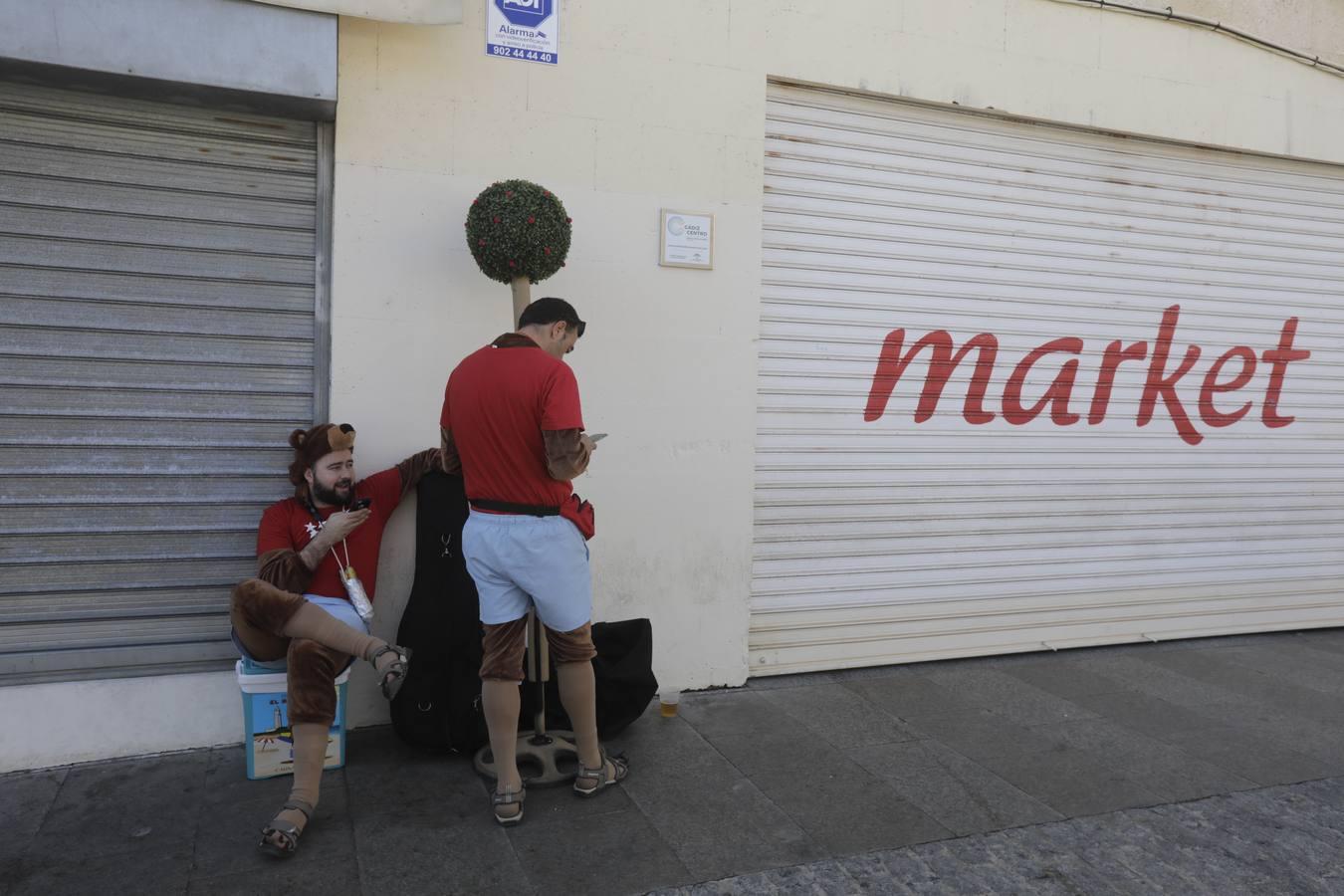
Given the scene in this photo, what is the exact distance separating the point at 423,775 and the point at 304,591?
0.88 meters

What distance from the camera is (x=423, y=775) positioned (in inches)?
150

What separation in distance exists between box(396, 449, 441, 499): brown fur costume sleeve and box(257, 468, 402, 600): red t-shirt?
3cm

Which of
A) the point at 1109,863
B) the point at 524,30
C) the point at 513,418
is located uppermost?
the point at 524,30

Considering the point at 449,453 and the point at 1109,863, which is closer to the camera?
the point at 1109,863

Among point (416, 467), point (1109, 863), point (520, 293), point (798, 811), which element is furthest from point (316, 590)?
point (1109, 863)

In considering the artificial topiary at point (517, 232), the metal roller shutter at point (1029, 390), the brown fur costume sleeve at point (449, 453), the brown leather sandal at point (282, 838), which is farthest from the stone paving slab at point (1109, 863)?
the artificial topiary at point (517, 232)

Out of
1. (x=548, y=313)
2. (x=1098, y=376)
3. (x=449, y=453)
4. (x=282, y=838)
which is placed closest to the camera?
(x=282, y=838)

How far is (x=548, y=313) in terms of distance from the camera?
3520 mm

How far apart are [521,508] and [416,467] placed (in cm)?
93

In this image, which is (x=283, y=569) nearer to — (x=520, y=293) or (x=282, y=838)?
(x=282, y=838)

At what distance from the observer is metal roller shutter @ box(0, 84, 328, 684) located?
3.79 metres

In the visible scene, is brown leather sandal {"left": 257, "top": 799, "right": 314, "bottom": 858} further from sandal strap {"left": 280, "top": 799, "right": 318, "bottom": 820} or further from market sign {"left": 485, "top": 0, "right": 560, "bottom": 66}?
market sign {"left": 485, "top": 0, "right": 560, "bottom": 66}

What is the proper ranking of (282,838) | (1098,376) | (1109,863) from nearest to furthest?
(282,838) < (1109,863) < (1098,376)

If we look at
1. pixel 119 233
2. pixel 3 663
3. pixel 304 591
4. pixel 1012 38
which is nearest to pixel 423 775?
pixel 304 591
